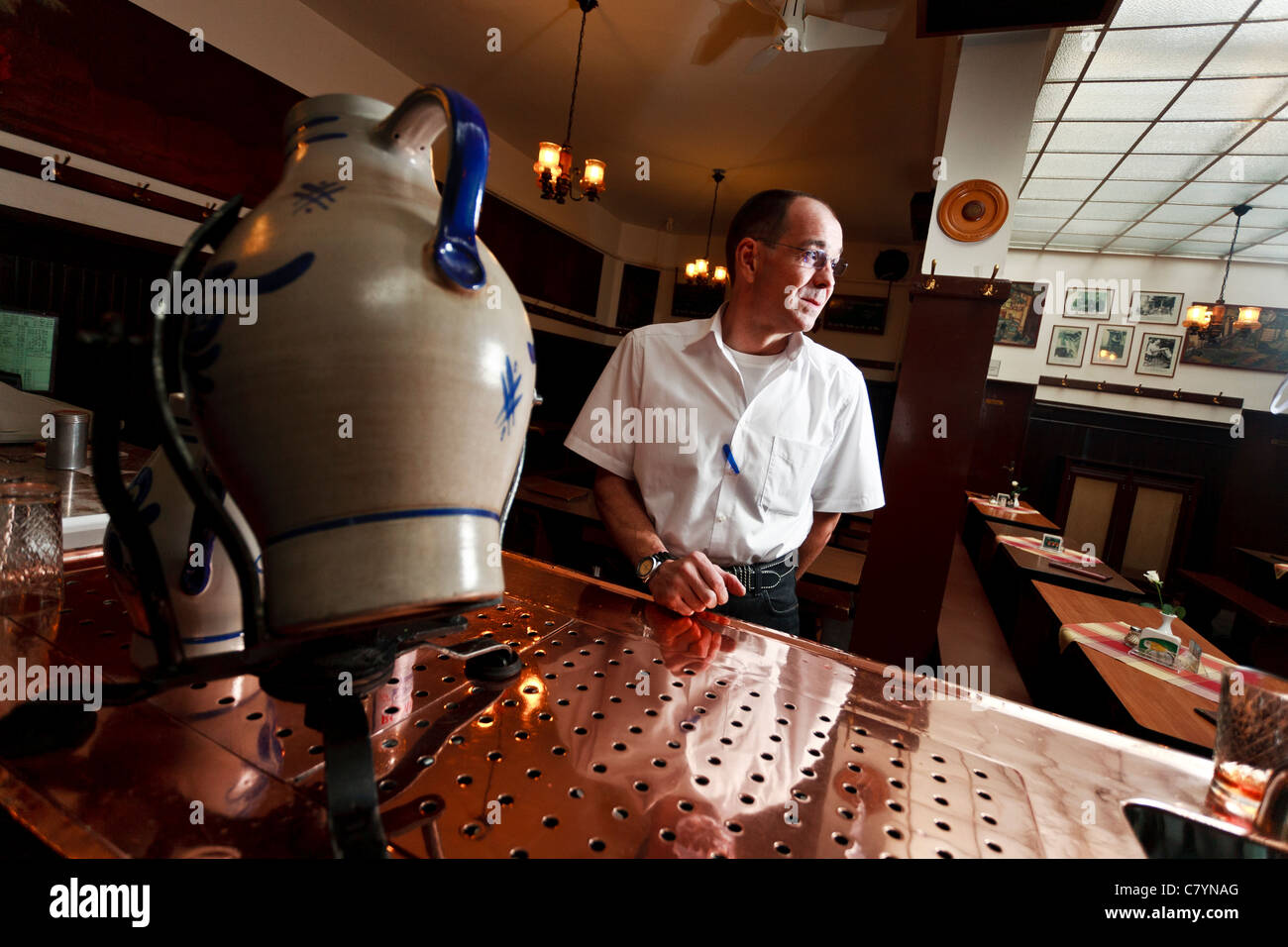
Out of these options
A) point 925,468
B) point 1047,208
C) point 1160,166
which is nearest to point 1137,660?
point 925,468

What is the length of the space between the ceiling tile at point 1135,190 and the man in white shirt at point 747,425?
7.85 metres

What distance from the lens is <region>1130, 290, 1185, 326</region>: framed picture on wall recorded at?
1022cm

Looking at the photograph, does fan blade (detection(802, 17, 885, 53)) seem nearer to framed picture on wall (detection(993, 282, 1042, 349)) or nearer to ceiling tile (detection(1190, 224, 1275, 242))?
ceiling tile (detection(1190, 224, 1275, 242))

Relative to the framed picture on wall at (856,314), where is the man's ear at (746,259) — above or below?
below

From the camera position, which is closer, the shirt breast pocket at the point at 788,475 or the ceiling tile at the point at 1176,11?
the shirt breast pocket at the point at 788,475

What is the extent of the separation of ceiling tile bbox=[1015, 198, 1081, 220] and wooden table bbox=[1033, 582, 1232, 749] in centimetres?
655

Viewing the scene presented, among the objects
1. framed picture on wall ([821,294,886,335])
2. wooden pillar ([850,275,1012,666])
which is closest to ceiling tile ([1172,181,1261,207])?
framed picture on wall ([821,294,886,335])

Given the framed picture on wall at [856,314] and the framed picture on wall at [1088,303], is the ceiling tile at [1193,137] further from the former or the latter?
the framed picture on wall at [1088,303]

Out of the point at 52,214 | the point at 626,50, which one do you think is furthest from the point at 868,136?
the point at 52,214

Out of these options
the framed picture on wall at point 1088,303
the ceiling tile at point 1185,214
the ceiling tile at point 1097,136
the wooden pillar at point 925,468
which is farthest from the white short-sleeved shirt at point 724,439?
the framed picture on wall at point 1088,303

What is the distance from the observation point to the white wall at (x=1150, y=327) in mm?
9828

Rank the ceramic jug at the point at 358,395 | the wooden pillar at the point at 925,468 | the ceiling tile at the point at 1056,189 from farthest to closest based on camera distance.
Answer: the ceiling tile at the point at 1056,189
the wooden pillar at the point at 925,468
the ceramic jug at the point at 358,395

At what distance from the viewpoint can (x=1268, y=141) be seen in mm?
5887

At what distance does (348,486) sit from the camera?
0.43 m
